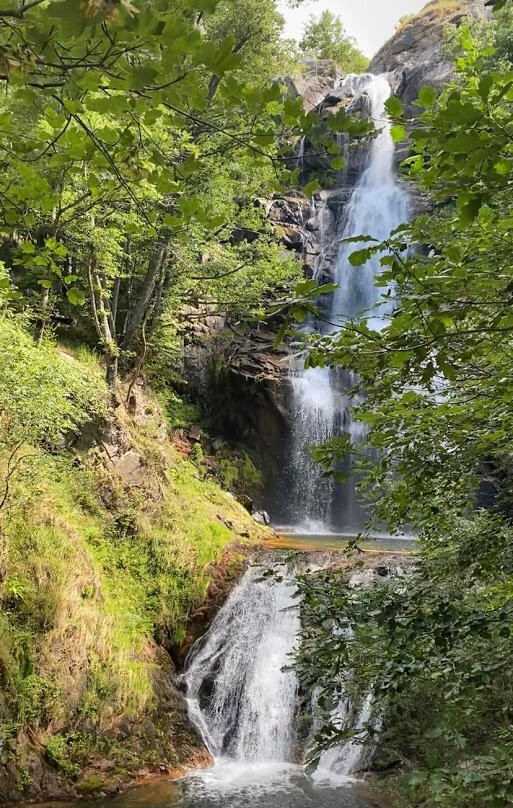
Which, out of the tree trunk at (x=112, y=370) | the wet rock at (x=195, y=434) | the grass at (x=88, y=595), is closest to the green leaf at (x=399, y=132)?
the grass at (x=88, y=595)

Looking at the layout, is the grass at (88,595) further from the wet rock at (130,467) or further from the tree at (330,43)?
the tree at (330,43)

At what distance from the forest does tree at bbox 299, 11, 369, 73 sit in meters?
28.4

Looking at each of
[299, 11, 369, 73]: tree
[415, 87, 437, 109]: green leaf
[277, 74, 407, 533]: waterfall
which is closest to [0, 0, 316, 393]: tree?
[415, 87, 437, 109]: green leaf

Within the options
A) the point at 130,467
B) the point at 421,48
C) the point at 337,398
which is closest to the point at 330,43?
the point at 421,48

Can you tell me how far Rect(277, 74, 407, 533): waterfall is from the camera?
17547 millimetres

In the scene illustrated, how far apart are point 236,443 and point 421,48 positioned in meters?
26.8

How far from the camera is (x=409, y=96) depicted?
86.3 feet

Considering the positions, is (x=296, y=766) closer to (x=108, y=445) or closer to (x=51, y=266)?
(x=108, y=445)

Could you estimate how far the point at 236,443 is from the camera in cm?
1781

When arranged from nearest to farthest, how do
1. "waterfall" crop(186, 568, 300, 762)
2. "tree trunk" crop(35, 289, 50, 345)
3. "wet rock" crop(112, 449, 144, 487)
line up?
"waterfall" crop(186, 568, 300, 762) → "tree trunk" crop(35, 289, 50, 345) → "wet rock" crop(112, 449, 144, 487)

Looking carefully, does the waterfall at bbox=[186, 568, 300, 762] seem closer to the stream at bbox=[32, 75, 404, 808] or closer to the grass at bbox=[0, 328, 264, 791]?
the stream at bbox=[32, 75, 404, 808]

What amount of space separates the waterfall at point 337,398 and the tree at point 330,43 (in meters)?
25.0

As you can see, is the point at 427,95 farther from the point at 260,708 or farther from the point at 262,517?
the point at 262,517

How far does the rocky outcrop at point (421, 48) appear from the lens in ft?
87.2
